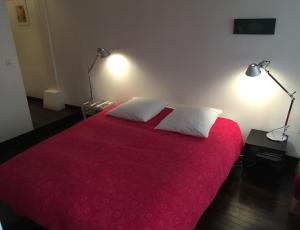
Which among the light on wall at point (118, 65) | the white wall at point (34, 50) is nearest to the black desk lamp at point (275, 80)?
the light on wall at point (118, 65)

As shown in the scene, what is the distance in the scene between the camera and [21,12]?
13.0ft

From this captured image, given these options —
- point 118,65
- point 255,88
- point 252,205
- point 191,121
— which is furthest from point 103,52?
point 252,205

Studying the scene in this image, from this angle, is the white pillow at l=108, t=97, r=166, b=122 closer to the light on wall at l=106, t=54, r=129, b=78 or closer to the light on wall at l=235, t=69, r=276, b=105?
the light on wall at l=106, t=54, r=129, b=78

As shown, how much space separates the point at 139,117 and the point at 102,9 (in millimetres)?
1568

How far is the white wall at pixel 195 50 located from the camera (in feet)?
7.43

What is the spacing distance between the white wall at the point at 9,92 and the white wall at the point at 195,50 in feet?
2.82

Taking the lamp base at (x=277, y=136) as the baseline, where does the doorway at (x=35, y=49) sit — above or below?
above

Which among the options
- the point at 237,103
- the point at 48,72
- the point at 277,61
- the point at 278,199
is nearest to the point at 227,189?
the point at 278,199

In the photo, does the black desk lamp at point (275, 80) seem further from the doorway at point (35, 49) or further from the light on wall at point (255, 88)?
the doorway at point (35, 49)

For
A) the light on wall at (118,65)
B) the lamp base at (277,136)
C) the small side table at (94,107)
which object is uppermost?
the light on wall at (118,65)

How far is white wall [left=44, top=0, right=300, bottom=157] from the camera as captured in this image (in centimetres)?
226

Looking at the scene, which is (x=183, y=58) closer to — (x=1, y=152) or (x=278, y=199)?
(x=278, y=199)

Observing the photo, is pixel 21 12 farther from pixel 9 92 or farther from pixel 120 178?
pixel 120 178

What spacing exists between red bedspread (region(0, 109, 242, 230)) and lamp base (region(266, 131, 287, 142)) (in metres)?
0.30
